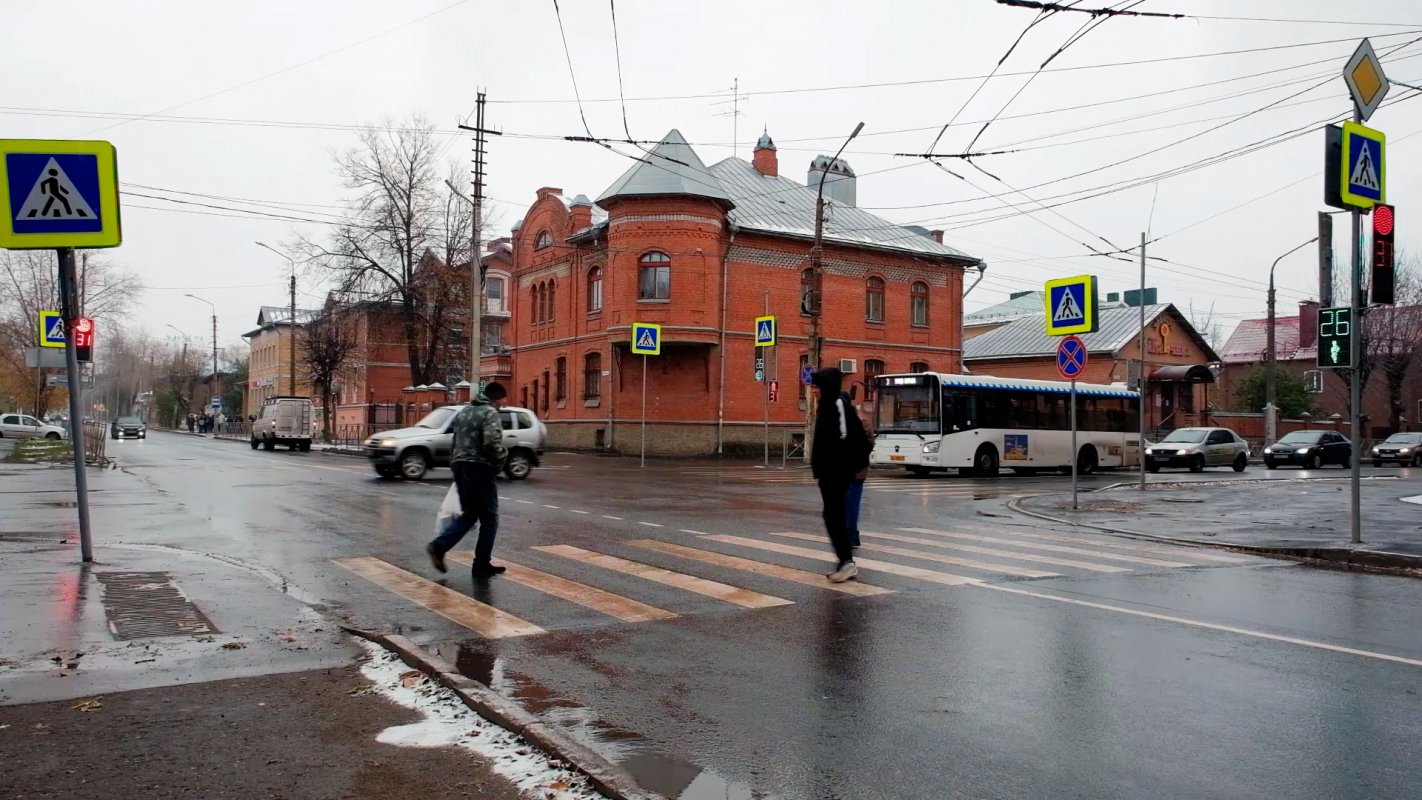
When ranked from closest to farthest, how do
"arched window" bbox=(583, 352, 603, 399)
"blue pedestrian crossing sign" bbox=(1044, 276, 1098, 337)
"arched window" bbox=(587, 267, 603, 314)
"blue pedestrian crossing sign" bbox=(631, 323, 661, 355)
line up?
"blue pedestrian crossing sign" bbox=(1044, 276, 1098, 337) → "blue pedestrian crossing sign" bbox=(631, 323, 661, 355) → "arched window" bbox=(583, 352, 603, 399) → "arched window" bbox=(587, 267, 603, 314)

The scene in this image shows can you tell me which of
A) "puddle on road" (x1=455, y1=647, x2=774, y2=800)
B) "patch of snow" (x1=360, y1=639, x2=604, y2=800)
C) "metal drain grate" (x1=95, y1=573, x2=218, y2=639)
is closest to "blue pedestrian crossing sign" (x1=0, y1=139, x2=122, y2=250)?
"metal drain grate" (x1=95, y1=573, x2=218, y2=639)

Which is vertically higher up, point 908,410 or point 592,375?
point 592,375

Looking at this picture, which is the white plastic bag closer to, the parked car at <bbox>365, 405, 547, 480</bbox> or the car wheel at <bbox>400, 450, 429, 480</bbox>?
the parked car at <bbox>365, 405, 547, 480</bbox>

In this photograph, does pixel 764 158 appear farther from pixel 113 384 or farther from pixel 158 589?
pixel 113 384

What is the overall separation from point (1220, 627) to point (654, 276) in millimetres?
34622

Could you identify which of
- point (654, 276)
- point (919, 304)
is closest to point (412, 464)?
point (654, 276)

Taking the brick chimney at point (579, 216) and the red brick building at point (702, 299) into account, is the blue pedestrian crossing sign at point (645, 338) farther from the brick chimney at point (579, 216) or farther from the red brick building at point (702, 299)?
the brick chimney at point (579, 216)

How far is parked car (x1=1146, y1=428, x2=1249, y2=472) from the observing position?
35312 mm

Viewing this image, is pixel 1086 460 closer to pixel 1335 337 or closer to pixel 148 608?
pixel 1335 337

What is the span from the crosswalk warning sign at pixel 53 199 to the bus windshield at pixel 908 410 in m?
22.7

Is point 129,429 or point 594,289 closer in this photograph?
point 594,289

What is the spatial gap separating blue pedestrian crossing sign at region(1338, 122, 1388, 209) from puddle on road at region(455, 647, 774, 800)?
35.7ft

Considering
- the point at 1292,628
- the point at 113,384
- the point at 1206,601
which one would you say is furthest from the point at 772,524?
the point at 113,384

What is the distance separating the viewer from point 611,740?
4.54m
